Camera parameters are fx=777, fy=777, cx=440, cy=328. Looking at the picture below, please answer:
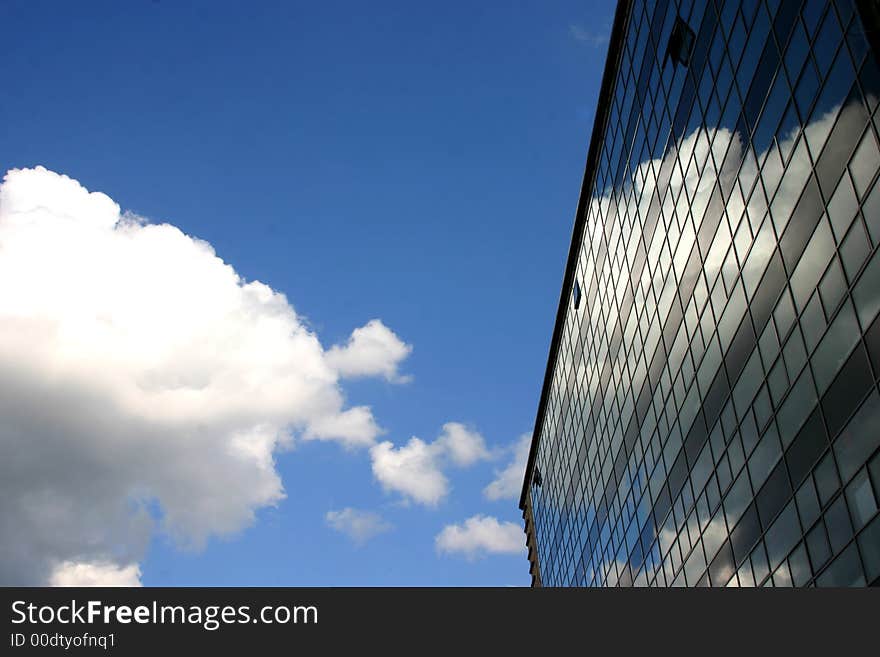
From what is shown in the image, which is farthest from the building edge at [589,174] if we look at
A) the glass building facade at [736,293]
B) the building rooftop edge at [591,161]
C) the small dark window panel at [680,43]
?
the small dark window panel at [680,43]

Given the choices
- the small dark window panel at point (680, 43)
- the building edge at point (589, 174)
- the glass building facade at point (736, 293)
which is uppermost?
the building edge at point (589, 174)

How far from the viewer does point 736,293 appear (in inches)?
1016

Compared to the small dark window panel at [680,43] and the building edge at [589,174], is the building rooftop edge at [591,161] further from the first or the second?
the small dark window panel at [680,43]

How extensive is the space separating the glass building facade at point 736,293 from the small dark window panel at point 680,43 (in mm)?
116

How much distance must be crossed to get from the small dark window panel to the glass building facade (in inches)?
4.6

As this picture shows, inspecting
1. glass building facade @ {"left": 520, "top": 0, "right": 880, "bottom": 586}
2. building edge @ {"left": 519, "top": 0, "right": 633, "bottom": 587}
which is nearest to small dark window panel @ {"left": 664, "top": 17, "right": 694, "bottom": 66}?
glass building facade @ {"left": 520, "top": 0, "right": 880, "bottom": 586}

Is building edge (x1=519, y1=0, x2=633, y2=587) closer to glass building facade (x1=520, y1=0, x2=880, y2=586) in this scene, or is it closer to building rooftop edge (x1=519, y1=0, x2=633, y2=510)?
building rooftop edge (x1=519, y1=0, x2=633, y2=510)

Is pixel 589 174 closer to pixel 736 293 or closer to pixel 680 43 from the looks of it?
pixel 680 43

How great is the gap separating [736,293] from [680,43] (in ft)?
35.5

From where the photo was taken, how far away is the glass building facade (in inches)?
746

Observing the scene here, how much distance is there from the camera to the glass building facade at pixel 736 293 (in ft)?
62.1
